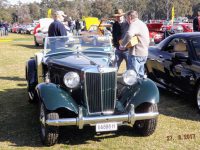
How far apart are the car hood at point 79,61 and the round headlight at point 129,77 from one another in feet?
1.17

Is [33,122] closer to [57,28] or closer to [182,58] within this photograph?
[57,28]

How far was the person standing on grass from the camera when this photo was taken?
6.54 metres

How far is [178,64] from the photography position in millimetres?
7012

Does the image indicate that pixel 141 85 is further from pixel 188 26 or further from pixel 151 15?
pixel 151 15

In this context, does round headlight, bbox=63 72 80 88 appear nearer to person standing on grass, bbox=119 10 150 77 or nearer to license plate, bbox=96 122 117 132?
license plate, bbox=96 122 117 132

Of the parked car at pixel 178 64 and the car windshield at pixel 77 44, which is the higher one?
the car windshield at pixel 77 44

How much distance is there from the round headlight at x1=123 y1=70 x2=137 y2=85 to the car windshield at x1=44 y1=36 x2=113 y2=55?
1.18 meters

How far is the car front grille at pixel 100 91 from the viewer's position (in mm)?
4961

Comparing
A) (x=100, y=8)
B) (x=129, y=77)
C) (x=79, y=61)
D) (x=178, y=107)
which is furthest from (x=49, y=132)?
(x=100, y=8)

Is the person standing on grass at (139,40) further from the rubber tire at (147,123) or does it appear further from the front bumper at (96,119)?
the front bumper at (96,119)

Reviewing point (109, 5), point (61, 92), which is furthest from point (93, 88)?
point (109, 5)

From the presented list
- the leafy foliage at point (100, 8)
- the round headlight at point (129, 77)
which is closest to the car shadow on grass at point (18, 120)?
the round headlight at point (129, 77)

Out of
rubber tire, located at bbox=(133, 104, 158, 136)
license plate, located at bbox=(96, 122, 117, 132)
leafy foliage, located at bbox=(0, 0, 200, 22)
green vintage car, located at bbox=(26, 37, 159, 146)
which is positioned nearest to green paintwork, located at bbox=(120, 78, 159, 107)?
green vintage car, located at bbox=(26, 37, 159, 146)

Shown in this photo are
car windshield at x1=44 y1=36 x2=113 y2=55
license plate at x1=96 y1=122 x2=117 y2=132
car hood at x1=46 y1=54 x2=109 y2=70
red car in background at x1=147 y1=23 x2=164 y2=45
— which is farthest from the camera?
red car in background at x1=147 y1=23 x2=164 y2=45
